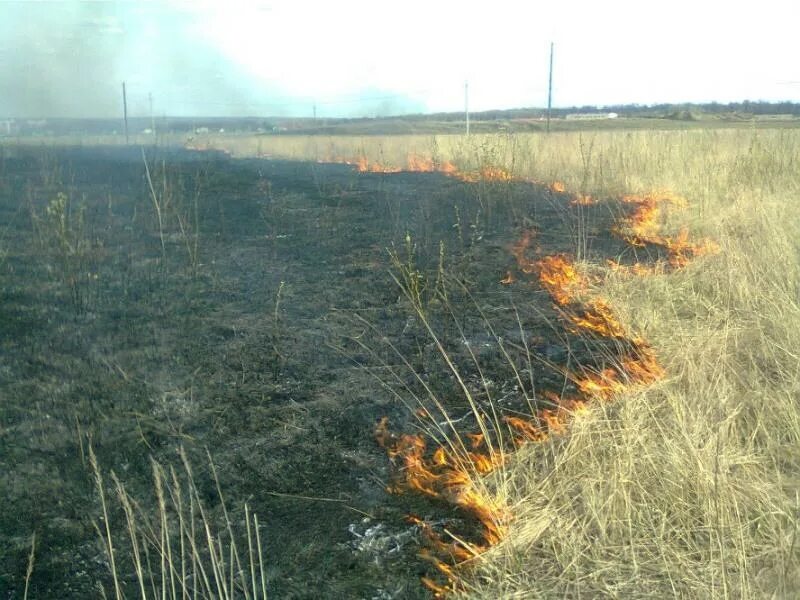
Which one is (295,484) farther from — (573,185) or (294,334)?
(573,185)

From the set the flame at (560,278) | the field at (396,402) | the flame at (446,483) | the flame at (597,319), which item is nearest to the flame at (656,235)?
the field at (396,402)

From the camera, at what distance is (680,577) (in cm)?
243

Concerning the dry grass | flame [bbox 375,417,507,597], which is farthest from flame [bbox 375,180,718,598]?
the dry grass

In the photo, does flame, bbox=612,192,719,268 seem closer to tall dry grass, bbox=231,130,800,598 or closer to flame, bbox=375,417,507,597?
tall dry grass, bbox=231,130,800,598

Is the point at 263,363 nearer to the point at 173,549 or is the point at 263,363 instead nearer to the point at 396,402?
the point at 396,402

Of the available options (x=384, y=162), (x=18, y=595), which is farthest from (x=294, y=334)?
(x=384, y=162)

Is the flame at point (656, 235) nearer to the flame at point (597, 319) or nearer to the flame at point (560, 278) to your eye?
the flame at point (560, 278)

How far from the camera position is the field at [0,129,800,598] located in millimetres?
2604

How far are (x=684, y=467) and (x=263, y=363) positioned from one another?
2.43 meters

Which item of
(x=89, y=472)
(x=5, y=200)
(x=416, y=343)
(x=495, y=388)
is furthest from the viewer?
(x=5, y=200)

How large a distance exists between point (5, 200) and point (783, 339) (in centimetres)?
891

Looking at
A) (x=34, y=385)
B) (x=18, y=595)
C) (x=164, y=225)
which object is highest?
(x=164, y=225)

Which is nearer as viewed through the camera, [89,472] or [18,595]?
[18,595]

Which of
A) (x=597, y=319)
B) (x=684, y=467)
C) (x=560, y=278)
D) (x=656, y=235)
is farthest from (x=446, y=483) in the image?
(x=656, y=235)
